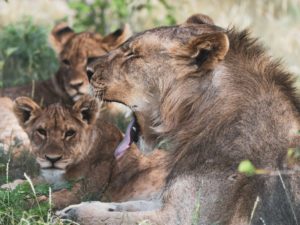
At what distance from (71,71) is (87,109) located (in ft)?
6.49

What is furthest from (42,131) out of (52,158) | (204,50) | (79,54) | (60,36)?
(60,36)

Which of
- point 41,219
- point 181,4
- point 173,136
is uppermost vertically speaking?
point 181,4

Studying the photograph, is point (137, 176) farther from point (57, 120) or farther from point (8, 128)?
point (8, 128)

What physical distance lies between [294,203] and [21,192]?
1814mm

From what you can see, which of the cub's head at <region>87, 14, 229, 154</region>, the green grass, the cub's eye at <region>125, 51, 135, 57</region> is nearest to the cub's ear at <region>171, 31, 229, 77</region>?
the cub's head at <region>87, 14, 229, 154</region>

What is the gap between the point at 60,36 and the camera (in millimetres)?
10703

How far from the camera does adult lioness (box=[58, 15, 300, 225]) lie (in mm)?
5832

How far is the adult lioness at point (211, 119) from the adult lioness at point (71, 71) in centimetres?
368

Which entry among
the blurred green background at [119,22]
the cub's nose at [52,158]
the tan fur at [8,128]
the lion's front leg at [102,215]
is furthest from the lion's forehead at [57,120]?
the blurred green background at [119,22]

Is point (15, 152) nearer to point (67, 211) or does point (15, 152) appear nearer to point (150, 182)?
point (150, 182)

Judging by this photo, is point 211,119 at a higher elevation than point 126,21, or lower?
lower

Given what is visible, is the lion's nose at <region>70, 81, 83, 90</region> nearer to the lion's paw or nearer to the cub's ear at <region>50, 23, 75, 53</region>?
the cub's ear at <region>50, 23, 75, 53</region>

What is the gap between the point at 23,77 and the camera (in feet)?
37.3

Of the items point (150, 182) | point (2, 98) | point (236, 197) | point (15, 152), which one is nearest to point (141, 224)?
point (236, 197)
